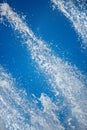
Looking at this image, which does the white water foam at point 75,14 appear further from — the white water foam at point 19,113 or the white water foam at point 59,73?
the white water foam at point 19,113

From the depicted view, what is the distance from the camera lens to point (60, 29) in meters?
1.78

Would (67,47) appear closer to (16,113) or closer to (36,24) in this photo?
(36,24)

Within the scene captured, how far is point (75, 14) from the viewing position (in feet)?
5.81

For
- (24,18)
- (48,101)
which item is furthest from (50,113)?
(24,18)

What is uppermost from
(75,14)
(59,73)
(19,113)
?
(75,14)

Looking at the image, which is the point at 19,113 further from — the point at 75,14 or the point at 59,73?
the point at 75,14

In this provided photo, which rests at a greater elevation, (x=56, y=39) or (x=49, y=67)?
(x=56, y=39)

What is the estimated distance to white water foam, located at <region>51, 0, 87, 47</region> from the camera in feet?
5.77

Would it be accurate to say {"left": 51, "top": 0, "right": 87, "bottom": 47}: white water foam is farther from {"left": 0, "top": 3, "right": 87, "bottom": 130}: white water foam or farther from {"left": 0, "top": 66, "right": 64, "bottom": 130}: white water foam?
{"left": 0, "top": 66, "right": 64, "bottom": 130}: white water foam

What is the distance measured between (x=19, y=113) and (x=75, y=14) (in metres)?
0.85

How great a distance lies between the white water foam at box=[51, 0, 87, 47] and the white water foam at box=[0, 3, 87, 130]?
0.24m

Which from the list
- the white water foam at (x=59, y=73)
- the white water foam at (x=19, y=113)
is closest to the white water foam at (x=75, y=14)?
the white water foam at (x=59, y=73)

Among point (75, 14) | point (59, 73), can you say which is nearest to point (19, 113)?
point (59, 73)

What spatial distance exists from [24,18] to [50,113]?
28.9 inches
